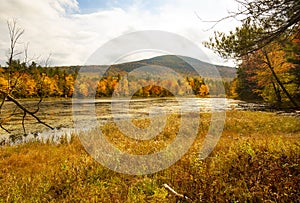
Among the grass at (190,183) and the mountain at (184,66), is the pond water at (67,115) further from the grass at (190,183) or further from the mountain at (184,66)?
the mountain at (184,66)

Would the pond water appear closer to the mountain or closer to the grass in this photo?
the grass

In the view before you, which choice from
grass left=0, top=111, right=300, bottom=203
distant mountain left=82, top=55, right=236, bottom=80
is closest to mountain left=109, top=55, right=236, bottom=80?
distant mountain left=82, top=55, right=236, bottom=80

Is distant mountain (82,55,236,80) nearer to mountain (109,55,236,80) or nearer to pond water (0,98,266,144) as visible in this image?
mountain (109,55,236,80)

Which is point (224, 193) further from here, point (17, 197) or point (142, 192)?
point (17, 197)

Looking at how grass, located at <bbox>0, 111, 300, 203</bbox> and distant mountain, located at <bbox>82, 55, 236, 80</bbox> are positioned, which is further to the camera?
distant mountain, located at <bbox>82, 55, 236, 80</bbox>

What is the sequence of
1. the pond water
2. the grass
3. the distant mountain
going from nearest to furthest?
1. the grass
2. the distant mountain
3. the pond water


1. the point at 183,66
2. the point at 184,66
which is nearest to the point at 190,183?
the point at 184,66

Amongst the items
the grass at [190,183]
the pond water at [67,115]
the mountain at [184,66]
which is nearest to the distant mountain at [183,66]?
the mountain at [184,66]

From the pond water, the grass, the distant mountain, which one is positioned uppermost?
the distant mountain

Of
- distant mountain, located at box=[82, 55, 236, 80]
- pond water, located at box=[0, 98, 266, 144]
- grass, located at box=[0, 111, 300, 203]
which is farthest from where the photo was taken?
pond water, located at box=[0, 98, 266, 144]

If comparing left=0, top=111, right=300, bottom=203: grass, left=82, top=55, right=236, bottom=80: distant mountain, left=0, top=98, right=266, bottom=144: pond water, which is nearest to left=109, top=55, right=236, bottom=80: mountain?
left=82, top=55, right=236, bottom=80: distant mountain

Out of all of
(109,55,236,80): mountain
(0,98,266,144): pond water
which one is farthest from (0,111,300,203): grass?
(109,55,236,80): mountain

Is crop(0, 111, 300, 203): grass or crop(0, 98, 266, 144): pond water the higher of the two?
crop(0, 111, 300, 203): grass

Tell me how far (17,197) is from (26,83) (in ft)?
8.21
